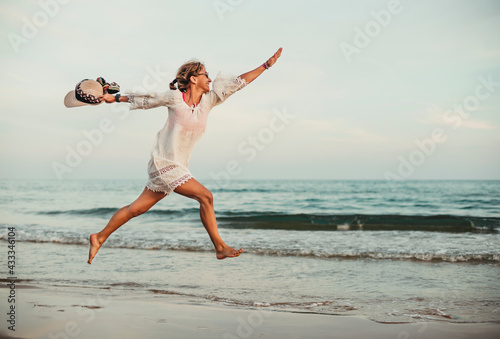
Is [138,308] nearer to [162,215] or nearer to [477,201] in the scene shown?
[162,215]

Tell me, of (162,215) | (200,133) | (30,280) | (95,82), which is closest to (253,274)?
(30,280)

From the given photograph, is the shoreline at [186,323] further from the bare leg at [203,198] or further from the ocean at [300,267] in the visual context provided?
the bare leg at [203,198]

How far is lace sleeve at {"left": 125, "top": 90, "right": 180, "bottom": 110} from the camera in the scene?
4.17 metres

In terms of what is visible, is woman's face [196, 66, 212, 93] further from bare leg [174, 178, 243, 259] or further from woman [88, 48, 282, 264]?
bare leg [174, 178, 243, 259]

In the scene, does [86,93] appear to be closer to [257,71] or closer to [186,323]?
[257,71]

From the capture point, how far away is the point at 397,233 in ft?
45.1

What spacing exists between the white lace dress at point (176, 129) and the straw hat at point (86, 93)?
0.91 ft

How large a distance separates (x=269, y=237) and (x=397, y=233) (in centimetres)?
375

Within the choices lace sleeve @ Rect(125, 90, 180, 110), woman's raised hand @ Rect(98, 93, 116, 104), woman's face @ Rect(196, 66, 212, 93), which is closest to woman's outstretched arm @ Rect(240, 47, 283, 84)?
woman's face @ Rect(196, 66, 212, 93)

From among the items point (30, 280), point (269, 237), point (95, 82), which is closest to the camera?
point (95, 82)

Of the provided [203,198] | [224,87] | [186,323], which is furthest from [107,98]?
[186,323]

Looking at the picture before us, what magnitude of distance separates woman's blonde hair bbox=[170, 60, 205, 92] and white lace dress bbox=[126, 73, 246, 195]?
10cm

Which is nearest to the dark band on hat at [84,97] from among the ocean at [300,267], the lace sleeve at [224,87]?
the lace sleeve at [224,87]

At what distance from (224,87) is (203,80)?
19 cm
